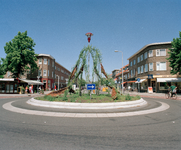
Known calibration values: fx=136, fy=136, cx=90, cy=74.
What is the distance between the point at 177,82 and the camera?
30.8 m

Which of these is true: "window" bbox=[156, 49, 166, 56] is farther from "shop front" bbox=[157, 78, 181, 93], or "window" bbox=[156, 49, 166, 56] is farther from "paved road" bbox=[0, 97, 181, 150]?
"paved road" bbox=[0, 97, 181, 150]

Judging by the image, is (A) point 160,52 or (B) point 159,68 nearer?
(B) point 159,68

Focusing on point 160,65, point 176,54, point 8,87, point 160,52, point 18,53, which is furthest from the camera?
point 18,53

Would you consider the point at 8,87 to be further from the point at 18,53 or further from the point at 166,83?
the point at 166,83

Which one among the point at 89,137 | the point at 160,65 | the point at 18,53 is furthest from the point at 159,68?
the point at 18,53

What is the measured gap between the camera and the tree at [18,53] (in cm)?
3221

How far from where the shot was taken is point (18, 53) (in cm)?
3222

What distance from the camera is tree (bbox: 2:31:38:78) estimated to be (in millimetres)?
32206

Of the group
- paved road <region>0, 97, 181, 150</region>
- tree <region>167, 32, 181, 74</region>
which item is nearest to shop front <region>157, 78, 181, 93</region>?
tree <region>167, 32, 181, 74</region>

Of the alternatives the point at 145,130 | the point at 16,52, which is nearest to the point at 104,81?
the point at 145,130

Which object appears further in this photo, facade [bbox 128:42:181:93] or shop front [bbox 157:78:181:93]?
facade [bbox 128:42:181:93]

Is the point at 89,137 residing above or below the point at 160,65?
below

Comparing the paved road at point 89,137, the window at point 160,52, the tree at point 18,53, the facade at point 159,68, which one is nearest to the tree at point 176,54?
the facade at point 159,68

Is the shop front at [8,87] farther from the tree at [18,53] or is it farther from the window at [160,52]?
the window at [160,52]
